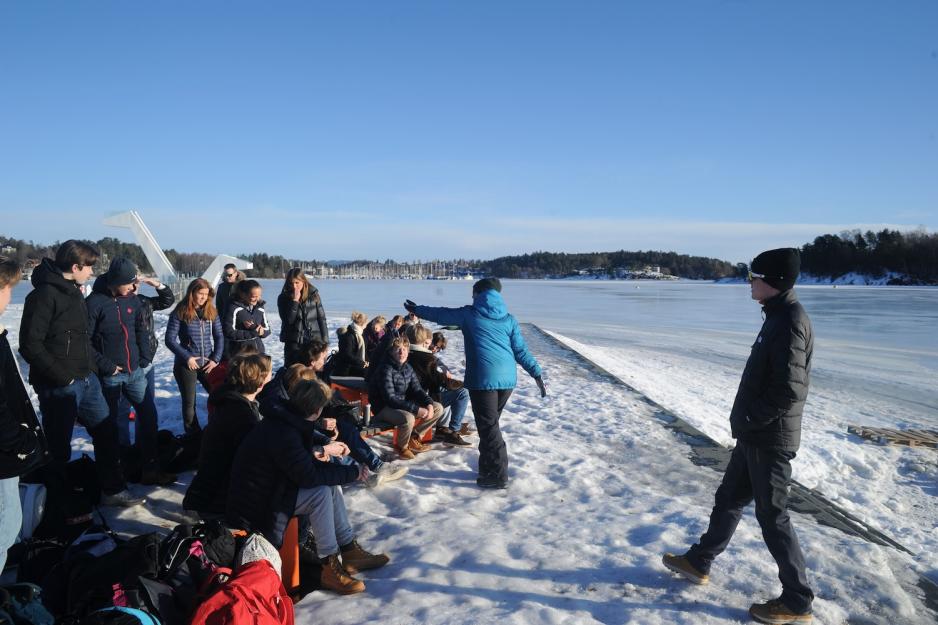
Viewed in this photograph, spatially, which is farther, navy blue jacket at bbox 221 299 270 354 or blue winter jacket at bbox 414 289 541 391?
navy blue jacket at bbox 221 299 270 354

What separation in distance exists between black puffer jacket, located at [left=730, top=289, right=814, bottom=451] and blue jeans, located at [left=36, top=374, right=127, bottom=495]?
4029 millimetres

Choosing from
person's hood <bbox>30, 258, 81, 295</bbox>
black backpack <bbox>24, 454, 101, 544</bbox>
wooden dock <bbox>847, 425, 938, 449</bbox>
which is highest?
person's hood <bbox>30, 258, 81, 295</bbox>

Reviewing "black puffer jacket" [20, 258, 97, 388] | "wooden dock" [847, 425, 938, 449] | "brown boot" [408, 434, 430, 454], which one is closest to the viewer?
"black puffer jacket" [20, 258, 97, 388]

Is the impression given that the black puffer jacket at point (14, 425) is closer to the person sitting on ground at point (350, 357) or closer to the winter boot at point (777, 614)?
the winter boot at point (777, 614)

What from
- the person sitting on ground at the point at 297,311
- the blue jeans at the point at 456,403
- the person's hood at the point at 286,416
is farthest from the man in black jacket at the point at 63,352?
the blue jeans at the point at 456,403

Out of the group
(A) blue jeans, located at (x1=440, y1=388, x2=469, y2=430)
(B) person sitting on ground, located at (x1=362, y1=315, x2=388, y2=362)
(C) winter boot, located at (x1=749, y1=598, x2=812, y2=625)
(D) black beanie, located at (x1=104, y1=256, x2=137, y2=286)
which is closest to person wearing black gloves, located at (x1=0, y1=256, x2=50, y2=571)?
(D) black beanie, located at (x1=104, y1=256, x2=137, y2=286)

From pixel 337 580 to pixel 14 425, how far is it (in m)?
1.69

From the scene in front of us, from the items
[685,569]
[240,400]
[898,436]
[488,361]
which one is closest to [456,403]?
[488,361]

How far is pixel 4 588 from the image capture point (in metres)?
2.39

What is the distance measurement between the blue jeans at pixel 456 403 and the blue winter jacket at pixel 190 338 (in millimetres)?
2246

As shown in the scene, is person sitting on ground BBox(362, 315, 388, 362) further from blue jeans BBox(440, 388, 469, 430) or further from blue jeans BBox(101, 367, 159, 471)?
blue jeans BBox(101, 367, 159, 471)

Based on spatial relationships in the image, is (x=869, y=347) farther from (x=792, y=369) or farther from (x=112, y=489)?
(x=112, y=489)

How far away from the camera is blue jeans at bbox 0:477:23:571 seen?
247cm

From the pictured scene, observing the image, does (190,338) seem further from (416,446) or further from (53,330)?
(416,446)
